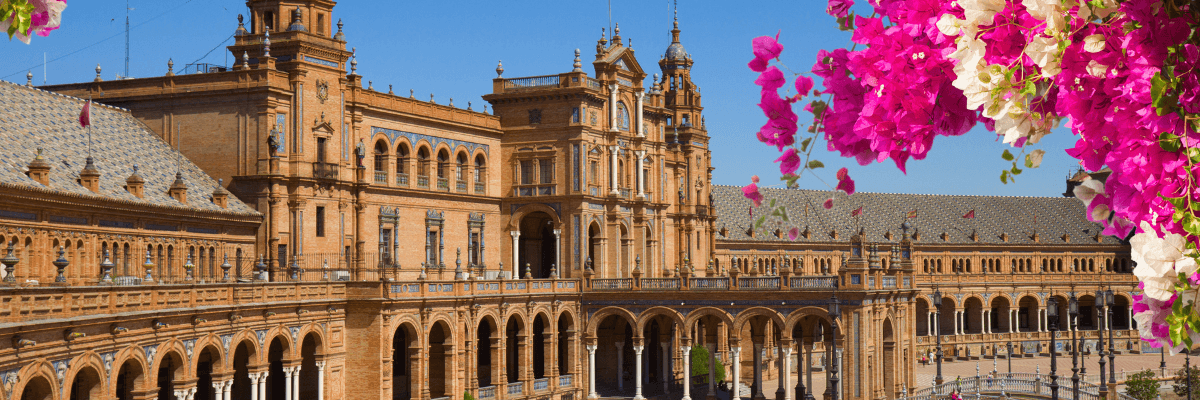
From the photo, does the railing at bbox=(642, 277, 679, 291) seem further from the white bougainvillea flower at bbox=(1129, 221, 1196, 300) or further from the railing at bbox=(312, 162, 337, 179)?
the white bougainvillea flower at bbox=(1129, 221, 1196, 300)

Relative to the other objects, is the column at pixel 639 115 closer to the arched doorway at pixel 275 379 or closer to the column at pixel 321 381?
the arched doorway at pixel 275 379

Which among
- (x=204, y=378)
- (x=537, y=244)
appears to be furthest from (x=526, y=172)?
(x=204, y=378)

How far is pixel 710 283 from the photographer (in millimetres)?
59469

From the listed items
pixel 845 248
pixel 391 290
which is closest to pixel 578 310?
pixel 391 290

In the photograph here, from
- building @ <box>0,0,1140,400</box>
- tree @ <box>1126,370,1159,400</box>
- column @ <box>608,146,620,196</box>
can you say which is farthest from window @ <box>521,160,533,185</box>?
tree @ <box>1126,370,1159,400</box>

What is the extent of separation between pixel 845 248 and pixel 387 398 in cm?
6062

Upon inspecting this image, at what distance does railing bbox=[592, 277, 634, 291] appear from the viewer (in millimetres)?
61000

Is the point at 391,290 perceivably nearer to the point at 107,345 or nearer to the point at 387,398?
the point at 387,398

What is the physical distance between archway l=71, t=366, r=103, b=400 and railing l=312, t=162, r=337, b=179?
18124 mm

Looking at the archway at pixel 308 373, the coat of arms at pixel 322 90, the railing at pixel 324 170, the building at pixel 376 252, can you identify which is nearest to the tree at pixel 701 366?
the building at pixel 376 252

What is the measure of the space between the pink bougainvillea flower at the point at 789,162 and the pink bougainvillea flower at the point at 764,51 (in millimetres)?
512

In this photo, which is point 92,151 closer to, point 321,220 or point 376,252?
point 321,220

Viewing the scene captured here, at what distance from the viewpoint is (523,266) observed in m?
65.3

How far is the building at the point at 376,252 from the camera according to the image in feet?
121
